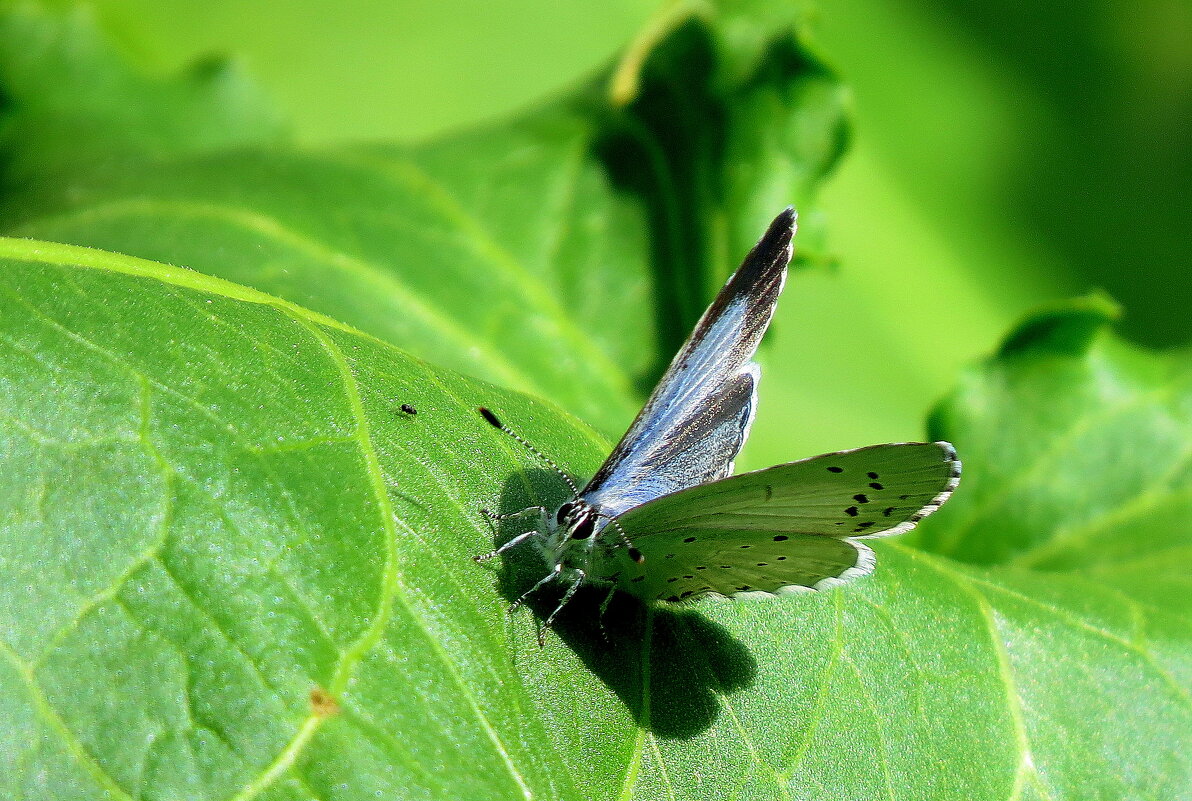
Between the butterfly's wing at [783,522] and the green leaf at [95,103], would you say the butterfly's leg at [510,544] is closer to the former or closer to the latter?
the butterfly's wing at [783,522]

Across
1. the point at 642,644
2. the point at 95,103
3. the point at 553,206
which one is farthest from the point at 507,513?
the point at 95,103

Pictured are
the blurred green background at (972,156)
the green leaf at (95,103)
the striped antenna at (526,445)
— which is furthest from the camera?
the blurred green background at (972,156)

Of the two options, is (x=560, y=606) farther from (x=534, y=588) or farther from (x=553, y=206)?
(x=553, y=206)

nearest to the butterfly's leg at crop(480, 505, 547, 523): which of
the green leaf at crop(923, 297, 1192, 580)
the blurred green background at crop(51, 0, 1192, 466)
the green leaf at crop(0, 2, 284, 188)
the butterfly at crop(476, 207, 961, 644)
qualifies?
the butterfly at crop(476, 207, 961, 644)

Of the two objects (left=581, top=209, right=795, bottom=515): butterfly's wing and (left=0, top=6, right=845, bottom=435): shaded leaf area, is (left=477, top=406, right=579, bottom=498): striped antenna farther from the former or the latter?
(left=0, top=6, right=845, bottom=435): shaded leaf area

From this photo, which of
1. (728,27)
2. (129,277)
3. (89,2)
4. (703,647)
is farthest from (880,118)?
(129,277)

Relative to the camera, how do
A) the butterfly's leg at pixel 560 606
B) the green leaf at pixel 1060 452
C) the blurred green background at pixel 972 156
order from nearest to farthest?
the butterfly's leg at pixel 560 606, the green leaf at pixel 1060 452, the blurred green background at pixel 972 156

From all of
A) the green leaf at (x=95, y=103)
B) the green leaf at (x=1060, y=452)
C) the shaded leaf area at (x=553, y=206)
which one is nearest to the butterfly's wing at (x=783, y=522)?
the shaded leaf area at (x=553, y=206)
